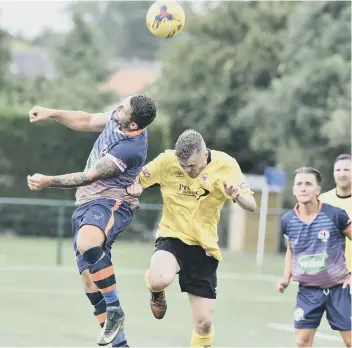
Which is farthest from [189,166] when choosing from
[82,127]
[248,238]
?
[248,238]

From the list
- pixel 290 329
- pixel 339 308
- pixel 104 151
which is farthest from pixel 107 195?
pixel 290 329

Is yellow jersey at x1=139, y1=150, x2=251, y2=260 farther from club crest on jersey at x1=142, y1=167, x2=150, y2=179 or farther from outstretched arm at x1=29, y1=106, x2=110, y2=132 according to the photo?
outstretched arm at x1=29, y1=106, x2=110, y2=132

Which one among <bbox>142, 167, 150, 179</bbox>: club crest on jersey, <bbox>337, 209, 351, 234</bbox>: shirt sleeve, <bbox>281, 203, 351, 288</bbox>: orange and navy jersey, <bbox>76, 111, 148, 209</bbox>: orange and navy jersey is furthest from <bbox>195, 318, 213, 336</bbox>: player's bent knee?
<bbox>337, 209, 351, 234</bbox>: shirt sleeve

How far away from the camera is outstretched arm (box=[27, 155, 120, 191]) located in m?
7.63

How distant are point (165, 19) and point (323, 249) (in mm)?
2588

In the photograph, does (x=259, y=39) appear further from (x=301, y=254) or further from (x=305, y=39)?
(x=301, y=254)

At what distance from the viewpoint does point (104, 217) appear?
7953 mm

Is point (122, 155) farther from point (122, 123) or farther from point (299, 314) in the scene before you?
point (299, 314)

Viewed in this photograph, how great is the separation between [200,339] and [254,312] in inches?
213

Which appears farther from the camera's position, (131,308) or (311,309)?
(131,308)

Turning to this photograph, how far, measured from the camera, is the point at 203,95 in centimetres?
3544

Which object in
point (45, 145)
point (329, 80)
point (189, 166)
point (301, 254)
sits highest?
point (329, 80)

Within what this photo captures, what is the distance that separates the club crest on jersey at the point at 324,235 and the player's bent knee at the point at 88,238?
2119 mm

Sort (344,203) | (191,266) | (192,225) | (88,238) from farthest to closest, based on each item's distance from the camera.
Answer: (344,203)
(191,266)
(192,225)
(88,238)
